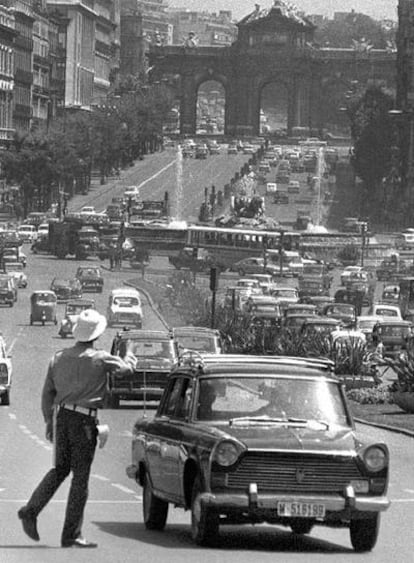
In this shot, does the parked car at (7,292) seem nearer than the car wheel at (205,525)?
No

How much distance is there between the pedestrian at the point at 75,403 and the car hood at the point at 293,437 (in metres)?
1.16

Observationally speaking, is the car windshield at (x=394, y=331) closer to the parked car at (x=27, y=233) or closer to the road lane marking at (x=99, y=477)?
the road lane marking at (x=99, y=477)

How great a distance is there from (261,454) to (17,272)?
4292 inches

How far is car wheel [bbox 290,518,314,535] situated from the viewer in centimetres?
2002

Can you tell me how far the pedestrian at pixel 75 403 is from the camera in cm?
1938

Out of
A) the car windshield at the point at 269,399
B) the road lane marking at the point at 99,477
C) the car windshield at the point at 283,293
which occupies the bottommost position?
the car windshield at the point at 283,293

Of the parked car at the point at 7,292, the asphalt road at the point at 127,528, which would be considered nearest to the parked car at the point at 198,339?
the asphalt road at the point at 127,528

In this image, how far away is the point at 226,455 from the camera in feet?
64.7

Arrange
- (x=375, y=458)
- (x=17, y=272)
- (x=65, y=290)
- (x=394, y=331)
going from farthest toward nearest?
(x=17, y=272) → (x=65, y=290) → (x=394, y=331) → (x=375, y=458)

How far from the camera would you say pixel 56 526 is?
21141 mm

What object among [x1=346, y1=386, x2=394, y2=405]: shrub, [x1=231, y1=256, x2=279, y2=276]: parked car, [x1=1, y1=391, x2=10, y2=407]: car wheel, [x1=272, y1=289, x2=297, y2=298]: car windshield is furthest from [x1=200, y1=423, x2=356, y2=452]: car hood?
[x1=231, y1=256, x2=279, y2=276]: parked car

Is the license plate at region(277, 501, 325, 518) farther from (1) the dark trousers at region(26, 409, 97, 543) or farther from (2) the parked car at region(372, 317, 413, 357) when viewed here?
(2) the parked car at region(372, 317, 413, 357)

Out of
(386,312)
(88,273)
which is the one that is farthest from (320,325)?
(88,273)

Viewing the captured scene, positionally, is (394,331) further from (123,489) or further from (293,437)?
(293,437)
